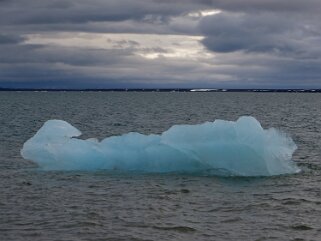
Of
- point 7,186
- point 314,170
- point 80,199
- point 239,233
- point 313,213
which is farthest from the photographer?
point 314,170

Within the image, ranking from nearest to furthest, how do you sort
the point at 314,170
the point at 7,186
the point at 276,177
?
the point at 7,186 → the point at 276,177 → the point at 314,170

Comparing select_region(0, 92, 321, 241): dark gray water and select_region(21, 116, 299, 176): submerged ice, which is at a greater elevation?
select_region(21, 116, 299, 176): submerged ice

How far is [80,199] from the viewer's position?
15398 mm

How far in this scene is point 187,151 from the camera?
19297 mm

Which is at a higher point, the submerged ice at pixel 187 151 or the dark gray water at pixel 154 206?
the submerged ice at pixel 187 151

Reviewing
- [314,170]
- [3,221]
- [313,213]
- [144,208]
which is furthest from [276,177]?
[3,221]

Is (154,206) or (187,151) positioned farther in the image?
(187,151)

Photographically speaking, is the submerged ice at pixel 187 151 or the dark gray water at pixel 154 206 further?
the submerged ice at pixel 187 151

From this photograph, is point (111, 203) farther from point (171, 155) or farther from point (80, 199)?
point (171, 155)

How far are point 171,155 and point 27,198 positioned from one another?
5517 mm

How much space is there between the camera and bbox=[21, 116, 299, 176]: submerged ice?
18.9 metres

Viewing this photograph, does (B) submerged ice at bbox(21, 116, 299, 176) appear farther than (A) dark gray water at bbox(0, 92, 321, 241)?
Yes

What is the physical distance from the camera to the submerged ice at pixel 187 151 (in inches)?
744

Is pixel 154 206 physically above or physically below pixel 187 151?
below
